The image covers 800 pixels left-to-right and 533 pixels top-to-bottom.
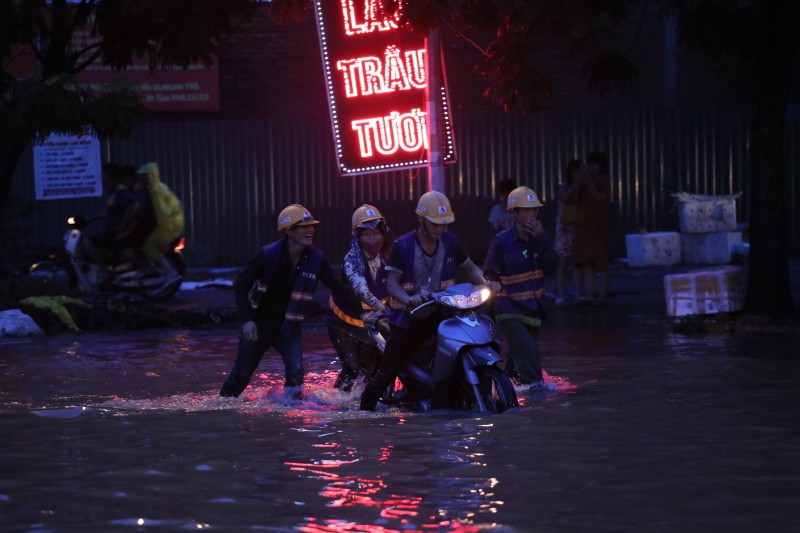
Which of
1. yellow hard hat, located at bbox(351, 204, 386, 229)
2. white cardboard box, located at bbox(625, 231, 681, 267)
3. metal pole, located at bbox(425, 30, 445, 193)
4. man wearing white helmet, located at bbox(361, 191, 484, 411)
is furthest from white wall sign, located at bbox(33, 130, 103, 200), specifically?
man wearing white helmet, located at bbox(361, 191, 484, 411)

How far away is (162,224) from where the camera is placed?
19406 mm

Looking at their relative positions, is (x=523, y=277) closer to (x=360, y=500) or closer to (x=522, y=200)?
(x=522, y=200)

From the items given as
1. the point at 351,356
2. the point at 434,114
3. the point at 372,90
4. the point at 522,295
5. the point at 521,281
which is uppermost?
the point at 372,90

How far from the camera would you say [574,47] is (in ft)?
47.9

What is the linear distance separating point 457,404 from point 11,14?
9206mm

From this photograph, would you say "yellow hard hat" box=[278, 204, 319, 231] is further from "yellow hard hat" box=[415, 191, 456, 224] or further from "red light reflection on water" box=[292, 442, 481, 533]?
"red light reflection on water" box=[292, 442, 481, 533]

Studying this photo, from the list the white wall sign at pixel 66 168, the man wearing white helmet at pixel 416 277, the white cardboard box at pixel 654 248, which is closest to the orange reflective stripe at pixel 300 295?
the man wearing white helmet at pixel 416 277

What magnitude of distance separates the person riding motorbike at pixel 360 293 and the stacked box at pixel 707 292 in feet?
18.9

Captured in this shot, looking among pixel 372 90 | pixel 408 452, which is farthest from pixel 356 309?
pixel 372 90

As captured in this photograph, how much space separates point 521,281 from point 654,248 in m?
12.4

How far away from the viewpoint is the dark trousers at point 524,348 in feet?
35.0

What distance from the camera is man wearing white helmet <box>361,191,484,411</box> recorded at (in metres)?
9.82

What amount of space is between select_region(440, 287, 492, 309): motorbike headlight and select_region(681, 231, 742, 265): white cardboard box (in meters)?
13.7

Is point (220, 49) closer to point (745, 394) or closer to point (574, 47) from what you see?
point (574, 47)
